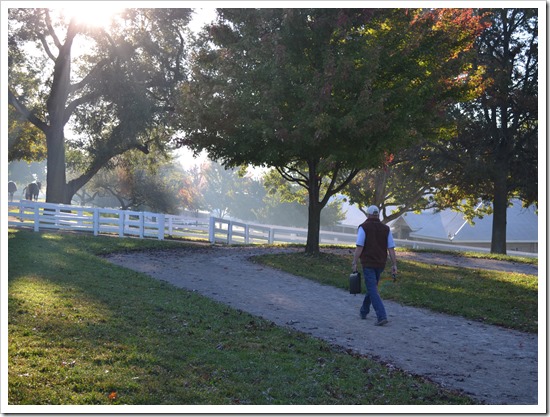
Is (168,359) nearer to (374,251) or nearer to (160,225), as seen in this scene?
(374,251)

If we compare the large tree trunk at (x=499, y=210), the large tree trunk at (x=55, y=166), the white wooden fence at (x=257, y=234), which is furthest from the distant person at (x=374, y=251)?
the large tree trunk at (x=55, y=166)

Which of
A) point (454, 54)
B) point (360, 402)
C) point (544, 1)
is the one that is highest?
point (454, 54)

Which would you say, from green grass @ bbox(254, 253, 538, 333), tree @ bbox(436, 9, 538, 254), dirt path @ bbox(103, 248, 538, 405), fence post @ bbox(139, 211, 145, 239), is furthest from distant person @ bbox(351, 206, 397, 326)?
tree @ bbox(436, 9, 538, 254)

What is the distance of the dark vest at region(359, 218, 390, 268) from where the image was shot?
1156 cm

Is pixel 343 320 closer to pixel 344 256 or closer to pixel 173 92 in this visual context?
pixel 344 256

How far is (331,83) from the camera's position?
62.6ft

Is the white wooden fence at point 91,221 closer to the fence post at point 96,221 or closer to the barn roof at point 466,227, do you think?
the fence post at point 96,221

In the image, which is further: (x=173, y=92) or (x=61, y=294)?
(x=173, y=92)

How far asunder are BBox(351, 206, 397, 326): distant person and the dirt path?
456 millimetres

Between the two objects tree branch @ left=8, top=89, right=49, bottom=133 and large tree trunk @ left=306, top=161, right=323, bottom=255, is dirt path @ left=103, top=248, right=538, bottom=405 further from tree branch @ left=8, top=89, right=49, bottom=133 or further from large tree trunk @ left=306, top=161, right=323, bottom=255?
tree branch @ left=8, top=89, right=49, bottom=133

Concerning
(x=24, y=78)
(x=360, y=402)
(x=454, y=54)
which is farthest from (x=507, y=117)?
(x=360, y=402)

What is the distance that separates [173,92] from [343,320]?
23627 millimetres

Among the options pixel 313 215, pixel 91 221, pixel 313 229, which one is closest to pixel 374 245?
pixel 313 229

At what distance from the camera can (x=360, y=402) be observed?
24.3 ft
